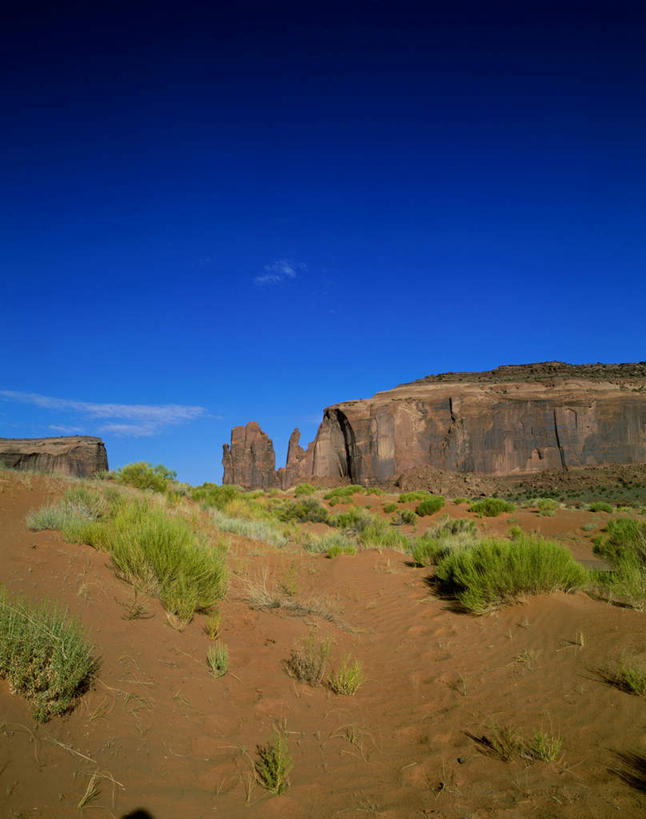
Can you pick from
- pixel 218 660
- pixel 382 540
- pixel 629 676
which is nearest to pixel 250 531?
pixel 382 540

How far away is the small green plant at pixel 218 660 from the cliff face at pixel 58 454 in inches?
1734

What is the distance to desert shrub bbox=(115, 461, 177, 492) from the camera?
16.7 meters

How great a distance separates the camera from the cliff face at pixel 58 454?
Answer: 4591 centimetres

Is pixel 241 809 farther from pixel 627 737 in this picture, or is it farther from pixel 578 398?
pixel 578 398

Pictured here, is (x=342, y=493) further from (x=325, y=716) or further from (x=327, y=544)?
(x=325, y=716)

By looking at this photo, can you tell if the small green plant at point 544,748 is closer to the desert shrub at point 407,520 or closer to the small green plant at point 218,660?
the small green plant at point 218,660

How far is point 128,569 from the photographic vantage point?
559 cm

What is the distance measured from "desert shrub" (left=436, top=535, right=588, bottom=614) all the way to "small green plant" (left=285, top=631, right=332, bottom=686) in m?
2.90

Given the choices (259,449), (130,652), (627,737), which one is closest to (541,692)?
(627,737)

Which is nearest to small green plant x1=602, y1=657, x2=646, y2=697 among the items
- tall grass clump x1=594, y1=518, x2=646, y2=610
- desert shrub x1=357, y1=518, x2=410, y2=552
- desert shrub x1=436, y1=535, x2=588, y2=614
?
tall grass clump x1=594, y1=518, x2=646, y2=610

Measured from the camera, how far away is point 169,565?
18.7 feet

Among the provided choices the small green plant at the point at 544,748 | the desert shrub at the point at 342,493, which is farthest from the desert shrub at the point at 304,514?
the small green plant at the point at 544,748

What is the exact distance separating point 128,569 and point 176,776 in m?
3.12

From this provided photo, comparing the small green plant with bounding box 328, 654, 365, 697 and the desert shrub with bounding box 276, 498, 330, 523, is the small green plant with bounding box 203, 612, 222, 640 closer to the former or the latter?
the small green plant with bounding box 328, 654, 365, 697
